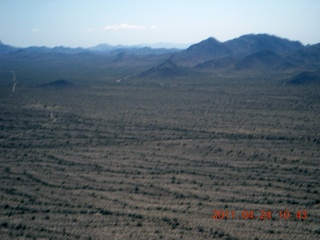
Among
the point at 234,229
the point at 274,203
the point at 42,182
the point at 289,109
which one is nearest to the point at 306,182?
the point at 274,203

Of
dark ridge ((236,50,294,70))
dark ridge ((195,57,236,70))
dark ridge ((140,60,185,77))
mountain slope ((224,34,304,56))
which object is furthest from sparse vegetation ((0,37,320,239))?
mountain slope ((224,34,304,56))

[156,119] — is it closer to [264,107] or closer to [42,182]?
[264,107]

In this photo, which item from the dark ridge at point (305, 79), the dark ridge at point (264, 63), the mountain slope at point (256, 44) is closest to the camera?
the dark ridge at point (305, 79)

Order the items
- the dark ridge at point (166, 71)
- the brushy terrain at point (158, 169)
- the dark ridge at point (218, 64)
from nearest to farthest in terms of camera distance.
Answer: the brushy terrain at point (158, 169)
the dark ridge at point (166, 71)
the dark ridge at point (218, 64)

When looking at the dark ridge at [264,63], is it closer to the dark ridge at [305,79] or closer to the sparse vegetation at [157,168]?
the dark ridge at [305,79]

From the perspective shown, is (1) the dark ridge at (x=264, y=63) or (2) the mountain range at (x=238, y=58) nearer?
(2) the mountain range at (x=238, y=58)

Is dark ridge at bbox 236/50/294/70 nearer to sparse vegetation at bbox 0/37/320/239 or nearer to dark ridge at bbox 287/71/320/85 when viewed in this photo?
dark ridge at bbox 287/71/320/85
